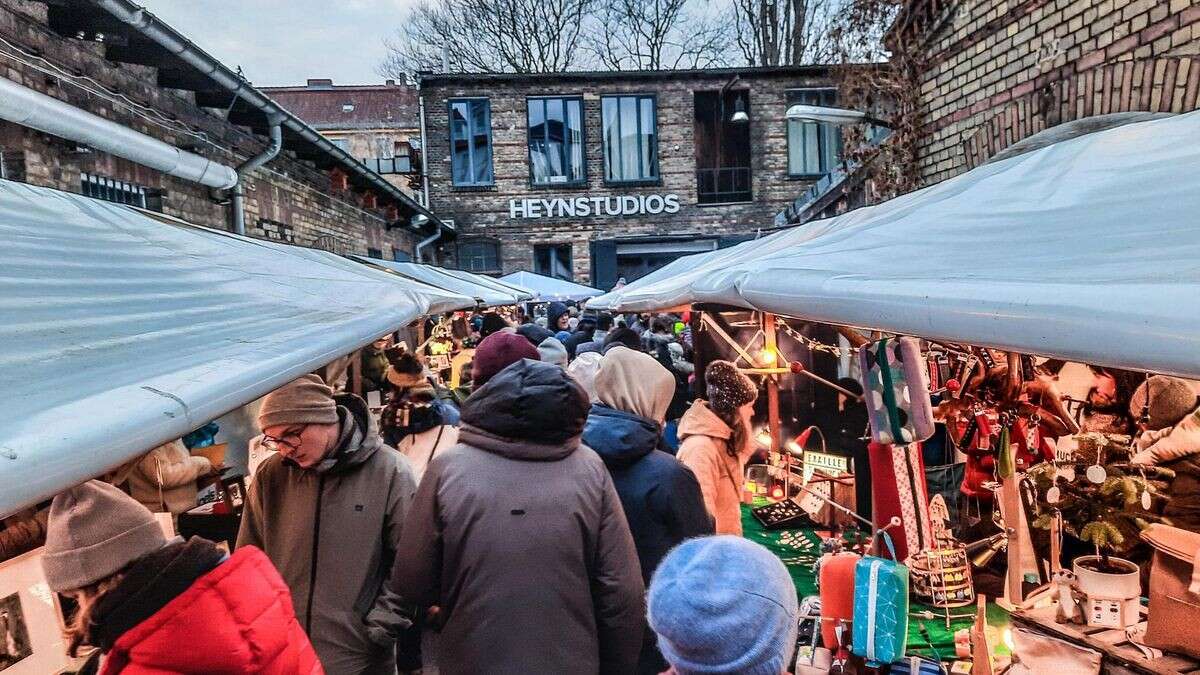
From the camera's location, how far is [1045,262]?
5.39 feet

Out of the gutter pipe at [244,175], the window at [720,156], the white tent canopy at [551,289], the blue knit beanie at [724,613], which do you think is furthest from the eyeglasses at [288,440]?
the window at [720,156]

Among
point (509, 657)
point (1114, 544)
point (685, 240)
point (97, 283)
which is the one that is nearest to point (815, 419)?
point (1114, 544)

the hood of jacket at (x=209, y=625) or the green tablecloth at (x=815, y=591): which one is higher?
the hood of jacket at (x=209, y=625)

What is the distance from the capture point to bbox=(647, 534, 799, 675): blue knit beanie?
5.13 feet

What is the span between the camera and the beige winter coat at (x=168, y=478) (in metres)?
2.34

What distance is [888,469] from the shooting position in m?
3.54

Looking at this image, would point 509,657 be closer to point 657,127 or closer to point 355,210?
point 355,210

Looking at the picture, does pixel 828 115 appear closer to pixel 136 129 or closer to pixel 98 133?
pixel 98 133

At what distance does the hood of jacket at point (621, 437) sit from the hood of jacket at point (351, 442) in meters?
0.87

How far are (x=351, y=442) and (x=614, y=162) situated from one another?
18.6 meters

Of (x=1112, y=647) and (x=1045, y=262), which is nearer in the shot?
(x=1045, y=262)

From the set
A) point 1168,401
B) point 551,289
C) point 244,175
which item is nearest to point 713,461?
point 1168,401

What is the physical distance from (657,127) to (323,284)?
1836cm

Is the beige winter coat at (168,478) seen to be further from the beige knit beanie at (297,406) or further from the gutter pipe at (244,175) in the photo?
the gutter pipe at (244,175)
